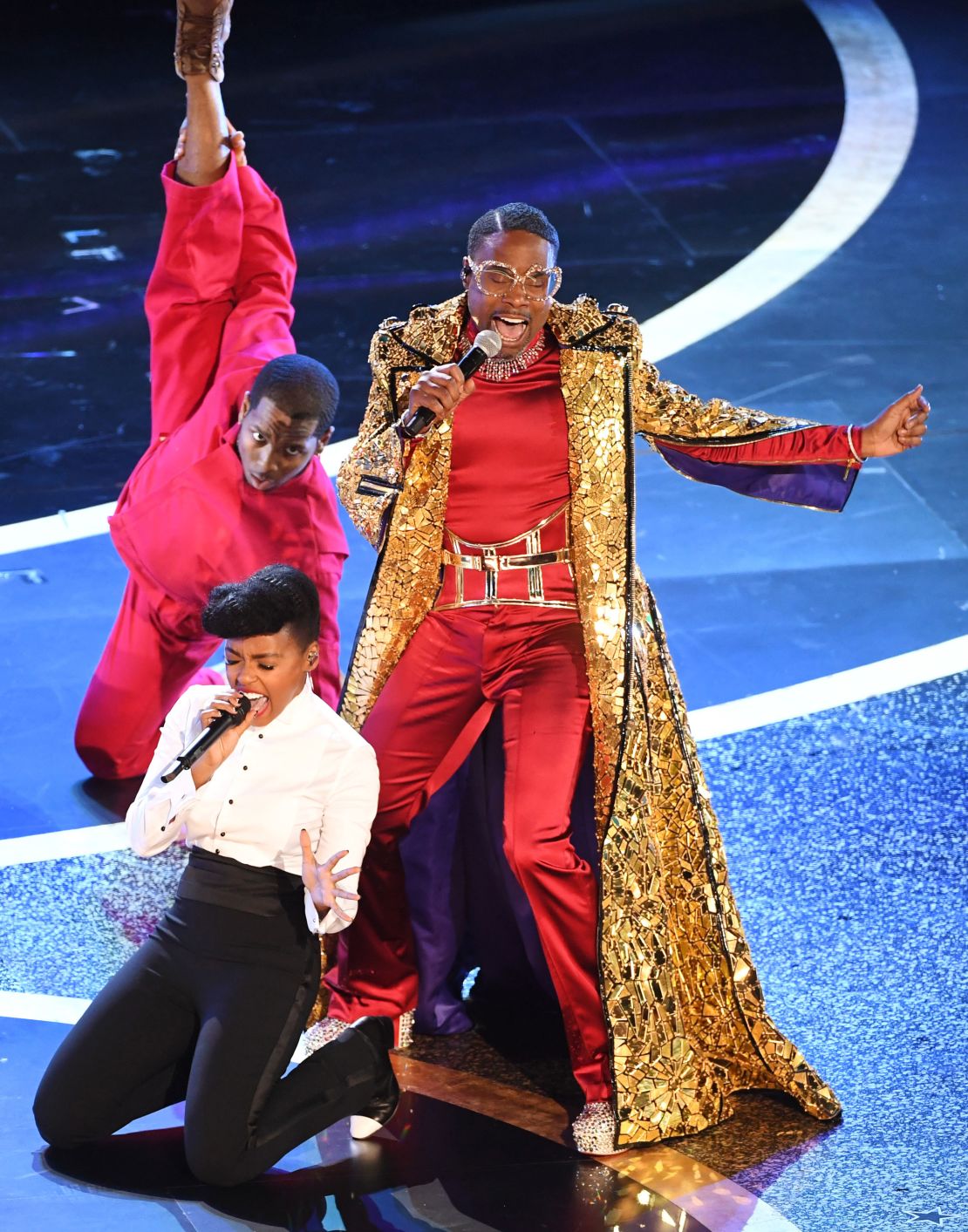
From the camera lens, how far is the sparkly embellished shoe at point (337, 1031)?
438cm

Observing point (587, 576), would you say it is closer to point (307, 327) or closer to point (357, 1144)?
point (357, 1144)

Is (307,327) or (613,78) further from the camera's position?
(613,78)

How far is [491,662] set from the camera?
4348 mm

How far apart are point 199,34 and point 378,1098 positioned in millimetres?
2826

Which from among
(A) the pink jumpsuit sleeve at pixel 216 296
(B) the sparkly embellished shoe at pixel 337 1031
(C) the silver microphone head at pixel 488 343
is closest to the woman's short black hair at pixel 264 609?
(C) the silver microphone head at pixel 488 343

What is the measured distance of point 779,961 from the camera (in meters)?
4.73

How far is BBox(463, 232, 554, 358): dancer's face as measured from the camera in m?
4.20

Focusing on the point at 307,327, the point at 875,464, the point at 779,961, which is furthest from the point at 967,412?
the point at 779,961

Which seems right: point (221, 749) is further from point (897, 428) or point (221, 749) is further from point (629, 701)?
point (897, 428)

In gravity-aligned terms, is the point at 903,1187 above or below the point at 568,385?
below

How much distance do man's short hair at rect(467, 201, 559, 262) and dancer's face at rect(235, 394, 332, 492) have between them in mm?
990

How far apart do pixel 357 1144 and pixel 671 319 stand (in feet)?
17.0

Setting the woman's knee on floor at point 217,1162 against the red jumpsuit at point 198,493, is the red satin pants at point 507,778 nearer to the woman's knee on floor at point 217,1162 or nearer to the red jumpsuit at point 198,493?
the woman's knee on floor at point 217,1162

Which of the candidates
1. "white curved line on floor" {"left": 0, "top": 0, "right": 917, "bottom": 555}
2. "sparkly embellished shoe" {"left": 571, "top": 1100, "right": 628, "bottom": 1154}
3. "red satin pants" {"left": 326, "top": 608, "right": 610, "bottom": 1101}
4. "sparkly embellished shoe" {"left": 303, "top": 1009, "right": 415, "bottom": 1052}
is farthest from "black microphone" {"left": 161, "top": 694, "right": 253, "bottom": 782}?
"white curved line on floor" {"left": 0, "top": 0, "right": 917, "bottom": 555}
